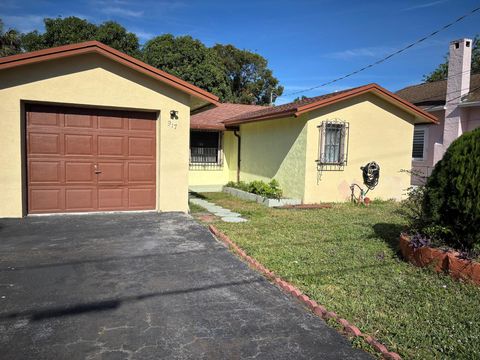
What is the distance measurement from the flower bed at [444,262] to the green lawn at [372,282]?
4.8 inches

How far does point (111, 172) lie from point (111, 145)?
2.10ft

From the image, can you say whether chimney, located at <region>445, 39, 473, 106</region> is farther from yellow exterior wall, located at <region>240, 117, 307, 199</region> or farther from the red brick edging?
the red brick edging

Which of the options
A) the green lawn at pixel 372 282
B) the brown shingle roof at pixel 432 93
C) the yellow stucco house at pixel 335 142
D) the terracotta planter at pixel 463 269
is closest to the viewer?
the green lawn at pixel 372 282

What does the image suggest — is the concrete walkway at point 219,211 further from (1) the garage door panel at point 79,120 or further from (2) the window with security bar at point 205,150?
(1) the garage door panel at point 79,120

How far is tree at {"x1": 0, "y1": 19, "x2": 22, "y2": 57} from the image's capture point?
2220 centimetres

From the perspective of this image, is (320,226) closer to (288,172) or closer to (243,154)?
(288,172)

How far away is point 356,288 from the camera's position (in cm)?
459

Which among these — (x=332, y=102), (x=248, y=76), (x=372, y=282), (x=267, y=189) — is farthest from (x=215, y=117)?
(x=248, y=76)

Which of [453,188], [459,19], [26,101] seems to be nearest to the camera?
[453,188]

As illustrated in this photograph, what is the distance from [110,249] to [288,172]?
711cm

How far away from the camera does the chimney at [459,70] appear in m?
15.3

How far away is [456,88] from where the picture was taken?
51.1 ft

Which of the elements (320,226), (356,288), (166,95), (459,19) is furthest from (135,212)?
(459,19)

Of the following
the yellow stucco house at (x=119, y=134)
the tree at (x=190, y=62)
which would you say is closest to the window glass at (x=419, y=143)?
the yellow stucco house at (x=119, y=134)
